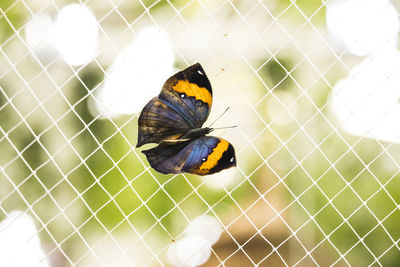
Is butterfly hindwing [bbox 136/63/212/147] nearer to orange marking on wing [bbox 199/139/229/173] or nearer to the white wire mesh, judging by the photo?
orange marking on wing [bbox 199/139/229/173]

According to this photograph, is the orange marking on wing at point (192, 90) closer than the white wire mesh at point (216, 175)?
Yes

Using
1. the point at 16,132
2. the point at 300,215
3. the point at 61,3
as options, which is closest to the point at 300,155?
the point at 300,215

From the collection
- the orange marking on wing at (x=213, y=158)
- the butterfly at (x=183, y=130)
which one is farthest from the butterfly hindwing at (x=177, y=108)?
the orange marking on wing at (x=213, y=158)

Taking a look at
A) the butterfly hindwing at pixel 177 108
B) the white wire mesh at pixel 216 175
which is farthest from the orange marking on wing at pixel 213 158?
the white wire mesh at pixel 216 175

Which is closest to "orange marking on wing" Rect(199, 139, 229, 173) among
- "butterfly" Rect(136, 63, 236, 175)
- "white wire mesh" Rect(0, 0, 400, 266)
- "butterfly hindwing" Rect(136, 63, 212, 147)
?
"butterfly" Rect(136, 63, 236, 175)

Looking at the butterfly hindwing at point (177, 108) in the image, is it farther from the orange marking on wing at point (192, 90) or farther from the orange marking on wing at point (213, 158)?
the orange marking on wing at point (213, 158)

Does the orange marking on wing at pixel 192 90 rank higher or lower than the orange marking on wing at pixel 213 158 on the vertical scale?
higher

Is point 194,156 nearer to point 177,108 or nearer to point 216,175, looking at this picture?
point 177,108

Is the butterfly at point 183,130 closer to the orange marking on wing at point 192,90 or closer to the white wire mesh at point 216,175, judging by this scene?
the orange marking on wing at point 192,90
